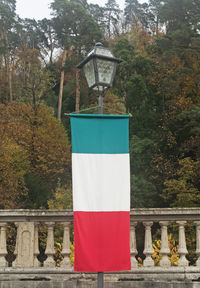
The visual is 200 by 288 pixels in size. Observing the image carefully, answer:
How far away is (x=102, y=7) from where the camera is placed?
44875 millimetres

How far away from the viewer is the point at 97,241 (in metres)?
4.77

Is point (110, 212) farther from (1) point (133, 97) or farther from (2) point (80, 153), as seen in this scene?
(1) point (133, 97)

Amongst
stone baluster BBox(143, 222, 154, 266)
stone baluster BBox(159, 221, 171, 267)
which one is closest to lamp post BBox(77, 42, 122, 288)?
stone baluster BBox(143, 222, 154, 266)

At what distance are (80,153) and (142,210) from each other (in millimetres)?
1612

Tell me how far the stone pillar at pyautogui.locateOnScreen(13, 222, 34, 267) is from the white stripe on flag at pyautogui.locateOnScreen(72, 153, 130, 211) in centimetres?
138

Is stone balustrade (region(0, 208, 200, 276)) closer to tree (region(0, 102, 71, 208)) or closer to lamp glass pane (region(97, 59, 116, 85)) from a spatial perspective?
lamp glass pane (region(97, 59, 116, 85))

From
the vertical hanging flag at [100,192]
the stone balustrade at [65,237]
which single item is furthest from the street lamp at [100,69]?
the stone balustrade at [65,237]

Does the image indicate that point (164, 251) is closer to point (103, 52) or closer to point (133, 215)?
point (133, 215)

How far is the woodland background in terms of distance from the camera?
2270 cm

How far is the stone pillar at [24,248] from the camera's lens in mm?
5684

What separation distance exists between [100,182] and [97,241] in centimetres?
77

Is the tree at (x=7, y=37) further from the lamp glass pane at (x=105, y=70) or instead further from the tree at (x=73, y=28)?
the lamp glass pane at (x=105, y=70)

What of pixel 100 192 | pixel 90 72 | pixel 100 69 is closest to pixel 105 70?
pixel 100 69

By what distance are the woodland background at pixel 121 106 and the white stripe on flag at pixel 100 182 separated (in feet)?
49.8
